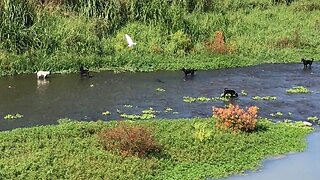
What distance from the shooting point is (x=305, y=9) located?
41.3 m

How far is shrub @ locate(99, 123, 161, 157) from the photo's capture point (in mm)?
15875

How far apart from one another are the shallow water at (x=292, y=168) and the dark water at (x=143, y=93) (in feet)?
13.6

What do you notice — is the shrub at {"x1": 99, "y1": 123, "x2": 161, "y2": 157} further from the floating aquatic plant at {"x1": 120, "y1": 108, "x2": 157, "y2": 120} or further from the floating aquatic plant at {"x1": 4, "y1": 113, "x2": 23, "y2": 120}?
the floating aquatic plant at {"x1": 4, "y1": 113, "x2": 23, "y2": 120}

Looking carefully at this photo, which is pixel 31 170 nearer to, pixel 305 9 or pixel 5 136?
pixel 5 136

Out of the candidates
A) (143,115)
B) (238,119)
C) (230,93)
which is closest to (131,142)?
(238,119)

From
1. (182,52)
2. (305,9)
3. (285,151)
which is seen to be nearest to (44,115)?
(285,151)

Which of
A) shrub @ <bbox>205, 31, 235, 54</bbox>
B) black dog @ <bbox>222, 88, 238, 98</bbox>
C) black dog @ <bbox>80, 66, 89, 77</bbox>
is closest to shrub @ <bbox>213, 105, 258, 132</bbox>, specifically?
black dog @ <bbox>222, 88, 238, 98</bbox>

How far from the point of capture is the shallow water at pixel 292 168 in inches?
604

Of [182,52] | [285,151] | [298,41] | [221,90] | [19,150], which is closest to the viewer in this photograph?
[19,150]

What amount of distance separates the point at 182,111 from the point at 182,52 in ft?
30.8

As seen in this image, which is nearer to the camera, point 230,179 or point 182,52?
point 230,179

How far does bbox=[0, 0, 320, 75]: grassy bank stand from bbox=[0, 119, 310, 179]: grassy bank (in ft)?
31.1

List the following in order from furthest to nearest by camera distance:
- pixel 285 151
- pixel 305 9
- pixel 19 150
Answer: pixel 305 9 < pixel 285 151 < pixel 19 150

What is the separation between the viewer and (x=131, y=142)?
52.2 ft
